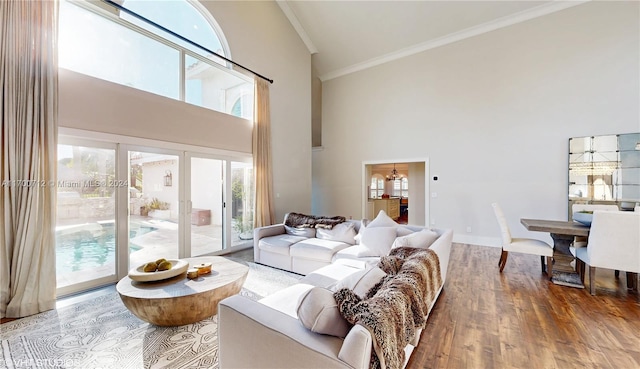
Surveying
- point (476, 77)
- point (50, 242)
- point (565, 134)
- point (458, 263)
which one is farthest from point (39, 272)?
point (565, 134)

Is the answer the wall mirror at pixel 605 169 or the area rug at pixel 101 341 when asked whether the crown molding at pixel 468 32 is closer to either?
the wall mirror at pixel 605 169

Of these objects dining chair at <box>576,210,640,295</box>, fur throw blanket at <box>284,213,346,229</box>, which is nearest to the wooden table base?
dining chair at <box>576,210,640,295</box>

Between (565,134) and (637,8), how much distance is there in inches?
86.5

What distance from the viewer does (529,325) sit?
7.42 feet

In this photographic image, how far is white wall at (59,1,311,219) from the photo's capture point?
3.10m

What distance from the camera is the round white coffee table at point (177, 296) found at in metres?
2.02

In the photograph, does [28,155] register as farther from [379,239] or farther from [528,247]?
[528,247]

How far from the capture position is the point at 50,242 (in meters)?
2.65

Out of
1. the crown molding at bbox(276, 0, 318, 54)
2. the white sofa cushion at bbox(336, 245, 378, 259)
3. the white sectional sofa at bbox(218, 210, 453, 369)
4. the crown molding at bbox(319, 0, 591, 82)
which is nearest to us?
the white sectional sofa at bbox(218, 210, 453, 369)

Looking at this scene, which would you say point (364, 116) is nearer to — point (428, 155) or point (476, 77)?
point (428, 155)

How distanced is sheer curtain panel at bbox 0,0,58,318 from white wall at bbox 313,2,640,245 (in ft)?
20.2

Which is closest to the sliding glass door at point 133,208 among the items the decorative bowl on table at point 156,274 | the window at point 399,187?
the decorative bowl on table at point 156,274

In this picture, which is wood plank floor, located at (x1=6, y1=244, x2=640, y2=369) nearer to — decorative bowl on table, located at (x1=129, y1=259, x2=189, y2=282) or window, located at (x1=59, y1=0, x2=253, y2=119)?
decorative bowl on table, located at (x1=129, y1=259, x2=189, y2=282)

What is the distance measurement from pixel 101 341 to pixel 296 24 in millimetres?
7114
